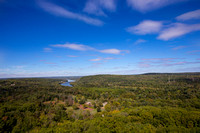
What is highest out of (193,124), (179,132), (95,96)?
(179,132)

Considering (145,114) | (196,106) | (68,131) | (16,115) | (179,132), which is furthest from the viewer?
(196,106)

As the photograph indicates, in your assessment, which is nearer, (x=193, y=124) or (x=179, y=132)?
(x=179, y=132)

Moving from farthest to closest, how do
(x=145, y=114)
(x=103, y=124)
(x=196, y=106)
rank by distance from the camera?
(x=196, y=106), (x=145, y=114), (x=103, y=124)

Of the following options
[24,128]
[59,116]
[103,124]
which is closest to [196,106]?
[103,124]

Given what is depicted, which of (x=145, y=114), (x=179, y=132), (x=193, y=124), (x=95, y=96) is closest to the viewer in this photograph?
(x=179, y=132)

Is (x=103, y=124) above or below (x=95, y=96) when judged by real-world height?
above

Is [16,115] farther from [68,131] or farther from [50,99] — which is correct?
[50,99]

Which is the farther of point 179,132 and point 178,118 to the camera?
point 178,118

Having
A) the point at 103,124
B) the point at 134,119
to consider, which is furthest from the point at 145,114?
the point at 103,124

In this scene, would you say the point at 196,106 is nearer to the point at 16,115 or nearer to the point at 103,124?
the point at 103,124
